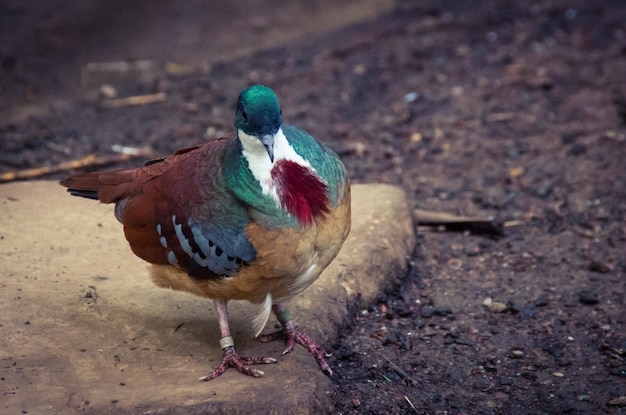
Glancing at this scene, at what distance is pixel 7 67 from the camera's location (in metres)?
7.73

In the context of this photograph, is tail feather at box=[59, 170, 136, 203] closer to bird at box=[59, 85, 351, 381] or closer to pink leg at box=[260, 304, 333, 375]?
bird at box=[59, 85, 351, 381]

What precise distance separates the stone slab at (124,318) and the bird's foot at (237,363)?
0.03 m

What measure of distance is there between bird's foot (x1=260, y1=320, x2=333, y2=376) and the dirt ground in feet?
0.35

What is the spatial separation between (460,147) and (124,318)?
3352 millimetres

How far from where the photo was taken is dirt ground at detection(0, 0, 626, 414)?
12.7 feet

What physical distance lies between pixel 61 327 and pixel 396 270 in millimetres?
1787

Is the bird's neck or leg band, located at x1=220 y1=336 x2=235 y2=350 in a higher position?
the bird's neck

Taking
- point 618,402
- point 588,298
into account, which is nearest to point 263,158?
point 618,402

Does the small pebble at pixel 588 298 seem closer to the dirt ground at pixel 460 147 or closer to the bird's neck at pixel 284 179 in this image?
the dirt ground at pixel 460 147

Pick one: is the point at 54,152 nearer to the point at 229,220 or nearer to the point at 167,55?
the point at 167,55

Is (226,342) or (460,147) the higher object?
(460,147)

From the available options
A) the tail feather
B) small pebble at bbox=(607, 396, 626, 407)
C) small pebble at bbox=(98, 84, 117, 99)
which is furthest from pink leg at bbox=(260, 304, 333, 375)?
small pebble at bbox=(98, 84, 117, 99)

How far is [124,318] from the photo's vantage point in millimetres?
3801

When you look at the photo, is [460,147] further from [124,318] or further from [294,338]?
[124,318]
